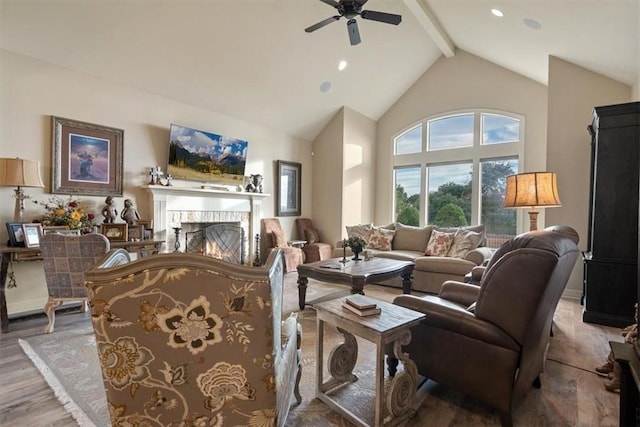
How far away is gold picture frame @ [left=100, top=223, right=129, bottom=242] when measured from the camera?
3.74 metres

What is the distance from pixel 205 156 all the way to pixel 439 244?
3.96 m

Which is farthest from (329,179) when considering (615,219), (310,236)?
(615,219)

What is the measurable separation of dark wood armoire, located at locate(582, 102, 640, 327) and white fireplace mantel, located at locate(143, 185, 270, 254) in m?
4.85

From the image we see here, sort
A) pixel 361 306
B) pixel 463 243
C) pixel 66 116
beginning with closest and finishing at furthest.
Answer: pixel 361 306
pixel 66 116
pixel 463 243

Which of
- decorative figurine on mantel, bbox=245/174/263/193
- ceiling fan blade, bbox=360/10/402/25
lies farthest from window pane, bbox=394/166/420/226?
ceiling fan blade, bbox=360/10/402/25

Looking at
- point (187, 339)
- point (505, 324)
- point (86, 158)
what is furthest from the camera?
point (86, 158)

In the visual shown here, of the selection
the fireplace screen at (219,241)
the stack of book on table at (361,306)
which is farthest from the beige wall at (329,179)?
the stack of book on table at (361,306)

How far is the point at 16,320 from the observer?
329cm

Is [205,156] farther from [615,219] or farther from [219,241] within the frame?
[615,219]

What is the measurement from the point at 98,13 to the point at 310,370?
4.11 m

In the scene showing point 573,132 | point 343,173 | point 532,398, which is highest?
point 573,132

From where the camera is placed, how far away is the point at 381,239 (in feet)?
18.2

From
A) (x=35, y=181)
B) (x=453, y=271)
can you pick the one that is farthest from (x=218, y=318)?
(x=453, y=271)

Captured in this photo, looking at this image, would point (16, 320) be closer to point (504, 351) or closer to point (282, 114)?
point (504, 351)
